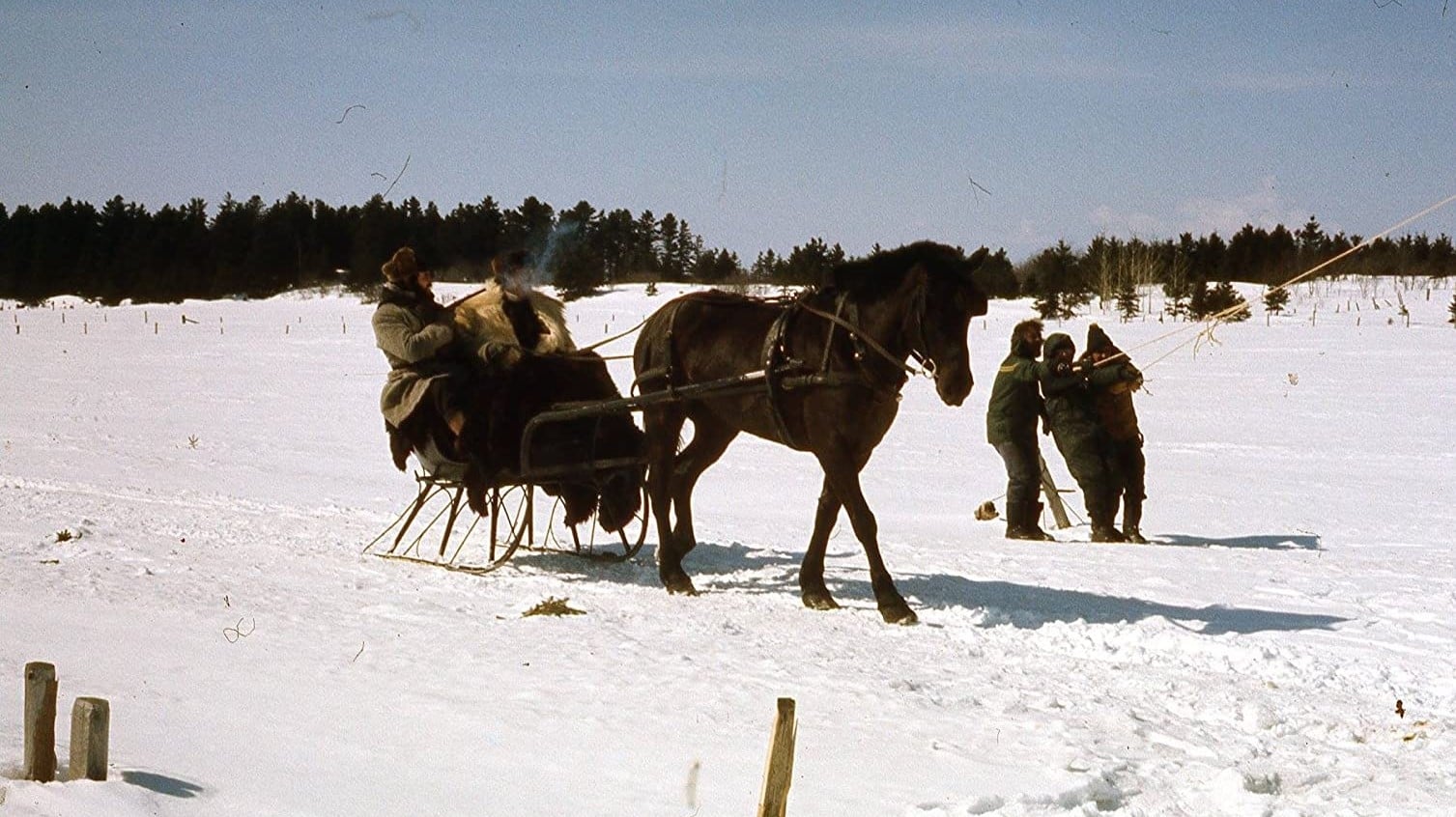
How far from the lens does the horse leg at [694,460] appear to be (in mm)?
10094

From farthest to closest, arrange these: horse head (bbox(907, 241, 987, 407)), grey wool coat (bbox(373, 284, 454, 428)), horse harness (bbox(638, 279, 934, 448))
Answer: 1. grey wool coat (bbox(373, 284, 454, 428))
2. horse harness (bbox(638, 279, 934, 448))
3. horse head (bbox(907, 241, 987, 407))

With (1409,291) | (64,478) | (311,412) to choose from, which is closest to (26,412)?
(311,412)

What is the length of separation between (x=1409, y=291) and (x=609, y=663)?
5835 centimetres

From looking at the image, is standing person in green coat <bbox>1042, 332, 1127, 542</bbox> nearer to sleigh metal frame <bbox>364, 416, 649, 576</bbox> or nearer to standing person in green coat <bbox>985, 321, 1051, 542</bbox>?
standing person in green coat <bbox>985, 321, 1051, 542</bbox>

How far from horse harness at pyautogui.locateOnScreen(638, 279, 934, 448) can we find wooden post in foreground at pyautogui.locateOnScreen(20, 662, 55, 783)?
5.08 meters

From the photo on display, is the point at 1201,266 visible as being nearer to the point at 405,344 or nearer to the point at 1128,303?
the point at 1128,303

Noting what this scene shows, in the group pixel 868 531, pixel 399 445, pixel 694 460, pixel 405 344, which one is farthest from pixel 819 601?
pixel 399 445

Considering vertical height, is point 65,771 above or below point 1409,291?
below

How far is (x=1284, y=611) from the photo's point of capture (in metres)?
8.77

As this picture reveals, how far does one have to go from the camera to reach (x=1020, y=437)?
13.0 m

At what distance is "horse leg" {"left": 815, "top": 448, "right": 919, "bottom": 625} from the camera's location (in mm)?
8242

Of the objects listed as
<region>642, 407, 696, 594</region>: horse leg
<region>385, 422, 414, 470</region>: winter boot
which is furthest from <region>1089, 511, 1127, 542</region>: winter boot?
<region>385, 422, 414, 470</region>: winter boot

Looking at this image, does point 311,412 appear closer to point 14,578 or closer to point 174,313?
point 14,578

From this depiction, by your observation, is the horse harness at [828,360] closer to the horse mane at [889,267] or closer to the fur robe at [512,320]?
the horse mane at [889,267]
